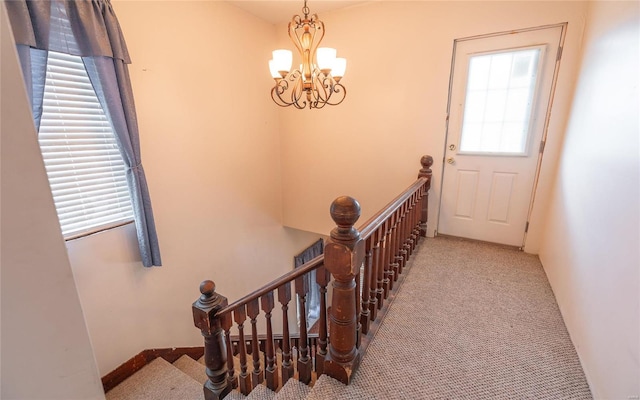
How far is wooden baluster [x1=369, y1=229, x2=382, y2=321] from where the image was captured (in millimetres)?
1556

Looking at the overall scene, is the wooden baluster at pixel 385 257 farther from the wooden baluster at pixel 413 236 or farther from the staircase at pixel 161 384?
the staircase at pixel 161 384

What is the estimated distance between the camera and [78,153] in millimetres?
1906

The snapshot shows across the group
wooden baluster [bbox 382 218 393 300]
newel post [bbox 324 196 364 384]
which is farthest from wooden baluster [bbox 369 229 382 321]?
newel post [bbox 324 196 364 384]

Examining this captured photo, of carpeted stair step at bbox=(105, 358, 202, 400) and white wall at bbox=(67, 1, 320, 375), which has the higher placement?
white wall at bbox=(67, 1, 320, 375)

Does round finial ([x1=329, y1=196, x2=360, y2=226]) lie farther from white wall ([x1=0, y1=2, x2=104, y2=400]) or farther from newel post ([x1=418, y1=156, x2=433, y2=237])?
newel post ([x1=418, y1=156, x2=433, y2=237])

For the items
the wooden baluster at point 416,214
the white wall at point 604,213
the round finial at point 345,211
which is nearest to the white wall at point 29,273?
the round finial at point 345,211

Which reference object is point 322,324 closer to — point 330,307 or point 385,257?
point 330,307

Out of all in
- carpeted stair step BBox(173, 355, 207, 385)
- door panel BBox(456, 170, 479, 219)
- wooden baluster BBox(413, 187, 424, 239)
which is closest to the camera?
carpeted stair step BBox(173, 355, 207, 385)

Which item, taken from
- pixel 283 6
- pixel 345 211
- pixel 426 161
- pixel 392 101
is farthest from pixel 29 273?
pixel 283 6

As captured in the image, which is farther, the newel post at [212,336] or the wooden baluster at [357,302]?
the newel post at [212,336]

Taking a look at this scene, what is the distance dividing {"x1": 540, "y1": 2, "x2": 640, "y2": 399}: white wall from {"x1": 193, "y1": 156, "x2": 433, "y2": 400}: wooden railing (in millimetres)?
1001

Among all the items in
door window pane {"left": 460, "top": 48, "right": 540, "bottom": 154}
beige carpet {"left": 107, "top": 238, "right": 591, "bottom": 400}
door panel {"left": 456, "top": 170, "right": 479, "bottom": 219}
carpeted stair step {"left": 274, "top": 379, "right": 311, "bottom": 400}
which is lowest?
carpeted stair step {"left": 274, "top": 379, "right": 311, "bottom": 400}

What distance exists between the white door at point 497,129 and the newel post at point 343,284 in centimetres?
203

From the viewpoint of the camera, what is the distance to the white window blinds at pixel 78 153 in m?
1.77
